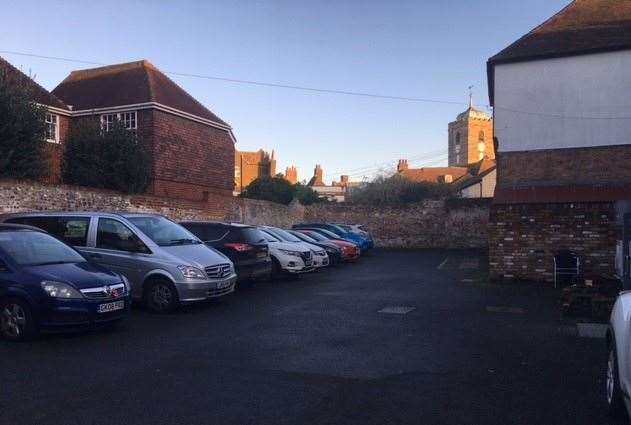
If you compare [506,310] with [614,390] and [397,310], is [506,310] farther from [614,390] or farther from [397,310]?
[614,390]

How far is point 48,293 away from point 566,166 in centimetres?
1557

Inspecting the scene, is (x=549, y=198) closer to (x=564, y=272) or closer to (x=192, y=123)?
(x=564, y=272)

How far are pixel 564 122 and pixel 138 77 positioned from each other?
2017cm

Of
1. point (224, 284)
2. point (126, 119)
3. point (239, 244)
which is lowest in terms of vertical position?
point (224, 284)

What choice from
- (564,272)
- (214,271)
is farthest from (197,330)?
(564,272)

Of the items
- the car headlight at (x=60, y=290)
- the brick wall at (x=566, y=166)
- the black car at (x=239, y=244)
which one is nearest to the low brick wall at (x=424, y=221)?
the brick wall at (x=566, y=166)

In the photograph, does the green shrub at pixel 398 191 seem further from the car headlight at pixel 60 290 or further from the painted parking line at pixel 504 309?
the car headlight at pixel 60 290

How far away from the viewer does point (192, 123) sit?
30016mm

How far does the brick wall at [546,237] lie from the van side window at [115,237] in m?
9.98

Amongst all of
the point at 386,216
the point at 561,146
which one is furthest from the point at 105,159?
the point at 386,216

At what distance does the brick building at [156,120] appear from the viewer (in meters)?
27.1

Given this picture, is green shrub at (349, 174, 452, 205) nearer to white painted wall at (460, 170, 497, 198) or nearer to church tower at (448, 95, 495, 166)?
white painted wall at (460, 170, 497, 198)

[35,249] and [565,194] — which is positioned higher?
[565,194]

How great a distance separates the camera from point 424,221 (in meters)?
36.9
